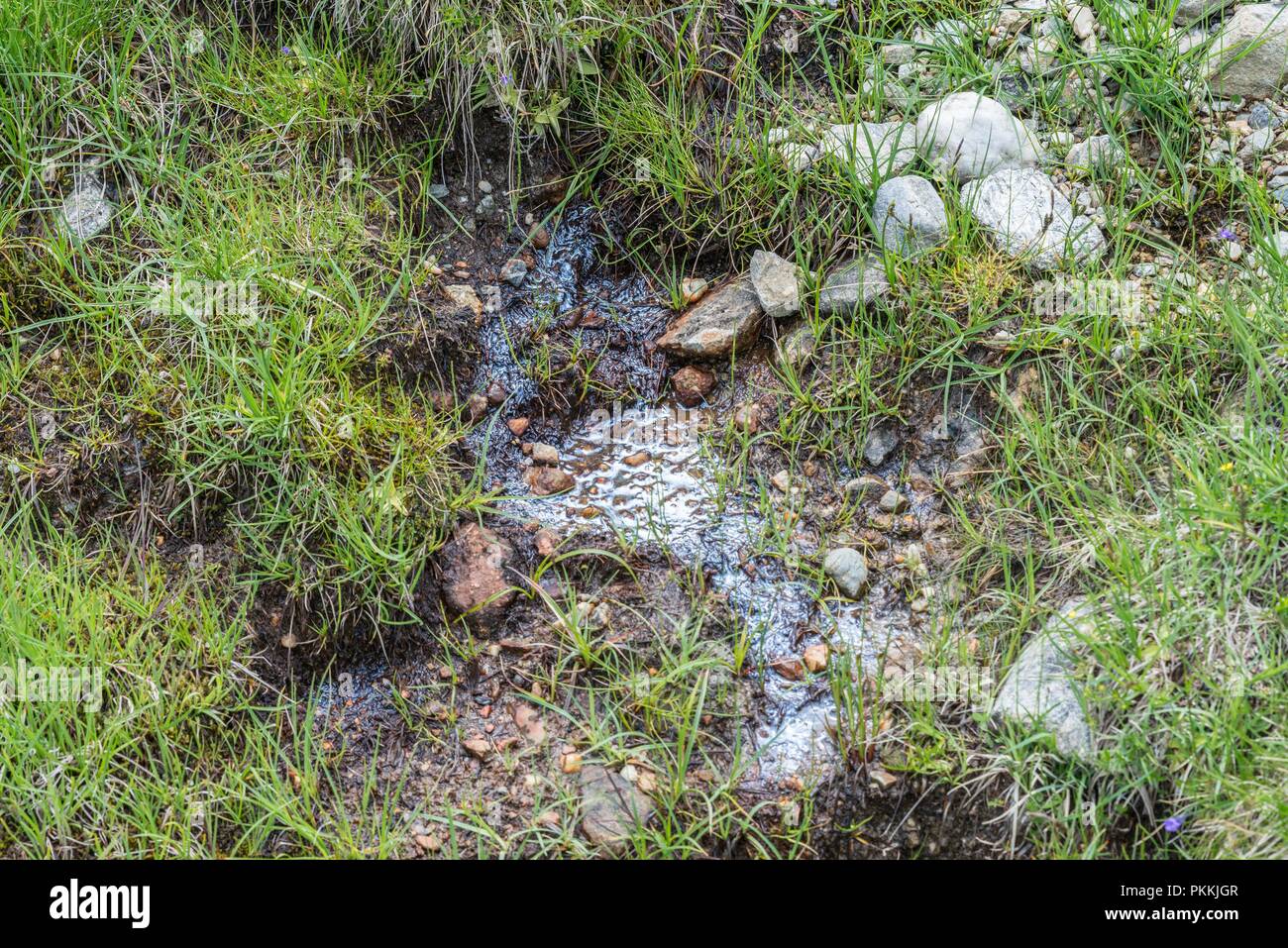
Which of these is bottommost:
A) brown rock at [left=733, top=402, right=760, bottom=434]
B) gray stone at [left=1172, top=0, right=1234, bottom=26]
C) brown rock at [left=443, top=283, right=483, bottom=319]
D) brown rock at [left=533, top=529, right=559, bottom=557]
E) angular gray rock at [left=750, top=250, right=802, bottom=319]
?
brown rock at [left=533, top=529, right=559, bottom=557]

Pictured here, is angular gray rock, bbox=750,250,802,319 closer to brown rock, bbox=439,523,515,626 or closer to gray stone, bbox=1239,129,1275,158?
brown rock, bbox=439,523,515,626

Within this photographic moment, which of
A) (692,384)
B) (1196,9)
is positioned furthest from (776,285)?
(1196,9)

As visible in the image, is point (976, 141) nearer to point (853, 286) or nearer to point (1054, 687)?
point (853, 286)

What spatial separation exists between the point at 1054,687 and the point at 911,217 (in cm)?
137

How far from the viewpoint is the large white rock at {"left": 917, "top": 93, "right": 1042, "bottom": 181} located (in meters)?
2.93

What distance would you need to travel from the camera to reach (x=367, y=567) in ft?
8.27

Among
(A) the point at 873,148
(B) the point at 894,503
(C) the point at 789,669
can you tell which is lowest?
(C) the point at 789,669

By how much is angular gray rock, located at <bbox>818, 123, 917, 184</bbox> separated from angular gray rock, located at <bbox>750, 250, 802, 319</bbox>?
1.11ft

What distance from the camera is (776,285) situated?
295cm

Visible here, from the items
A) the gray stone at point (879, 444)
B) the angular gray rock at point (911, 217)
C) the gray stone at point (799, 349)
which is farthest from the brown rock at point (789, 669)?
the angular gray rock at point (911, 217)

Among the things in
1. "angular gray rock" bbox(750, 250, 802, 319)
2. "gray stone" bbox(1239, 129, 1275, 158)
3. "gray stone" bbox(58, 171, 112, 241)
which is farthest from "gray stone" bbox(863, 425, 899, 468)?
"gray stone" bbox(58, 171, 112, 241)
